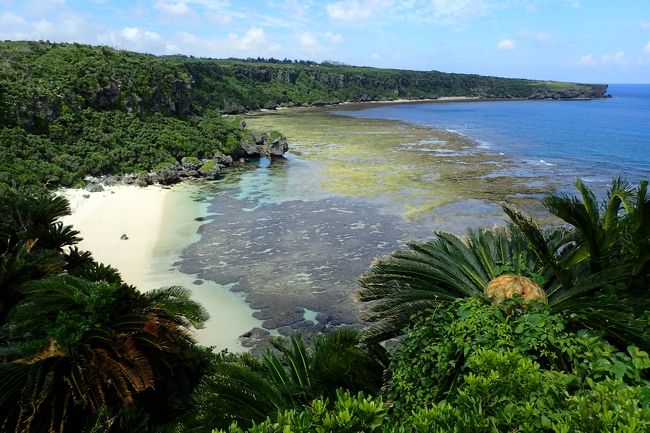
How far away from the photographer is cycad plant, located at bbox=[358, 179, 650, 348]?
7.91 meters

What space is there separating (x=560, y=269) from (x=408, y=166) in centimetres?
4411

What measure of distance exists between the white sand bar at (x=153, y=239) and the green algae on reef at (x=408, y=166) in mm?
15146

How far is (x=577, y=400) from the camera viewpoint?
4.32m

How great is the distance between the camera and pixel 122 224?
98.9ft

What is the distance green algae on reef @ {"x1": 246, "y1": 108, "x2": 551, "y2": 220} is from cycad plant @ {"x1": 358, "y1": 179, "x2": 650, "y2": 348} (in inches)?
888

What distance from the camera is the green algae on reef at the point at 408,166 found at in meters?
39.4

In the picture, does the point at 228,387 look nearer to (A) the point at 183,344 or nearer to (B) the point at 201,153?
(A) the point at 183,344

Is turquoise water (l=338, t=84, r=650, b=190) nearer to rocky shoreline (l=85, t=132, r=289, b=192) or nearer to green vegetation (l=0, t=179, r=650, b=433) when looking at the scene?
rocky shoreline (l=85, t=132, r=289, b=192)

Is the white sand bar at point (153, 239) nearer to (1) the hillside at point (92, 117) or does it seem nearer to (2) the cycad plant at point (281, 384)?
(1) the hillside at point (92, 117)

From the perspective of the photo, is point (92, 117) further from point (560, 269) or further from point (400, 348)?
point (560, 269)

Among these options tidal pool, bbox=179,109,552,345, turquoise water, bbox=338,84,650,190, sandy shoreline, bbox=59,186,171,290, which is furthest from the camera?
turquoise water, bbox=338,84,650,190

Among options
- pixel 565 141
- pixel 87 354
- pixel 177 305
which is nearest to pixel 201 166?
pixel 177 305

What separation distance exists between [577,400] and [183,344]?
8.93 meters

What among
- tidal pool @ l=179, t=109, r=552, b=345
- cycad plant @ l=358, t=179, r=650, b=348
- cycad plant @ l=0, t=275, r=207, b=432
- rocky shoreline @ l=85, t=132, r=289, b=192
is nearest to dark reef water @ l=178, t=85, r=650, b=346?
tidal pool @ l=179, t=109, r=552, b=345
